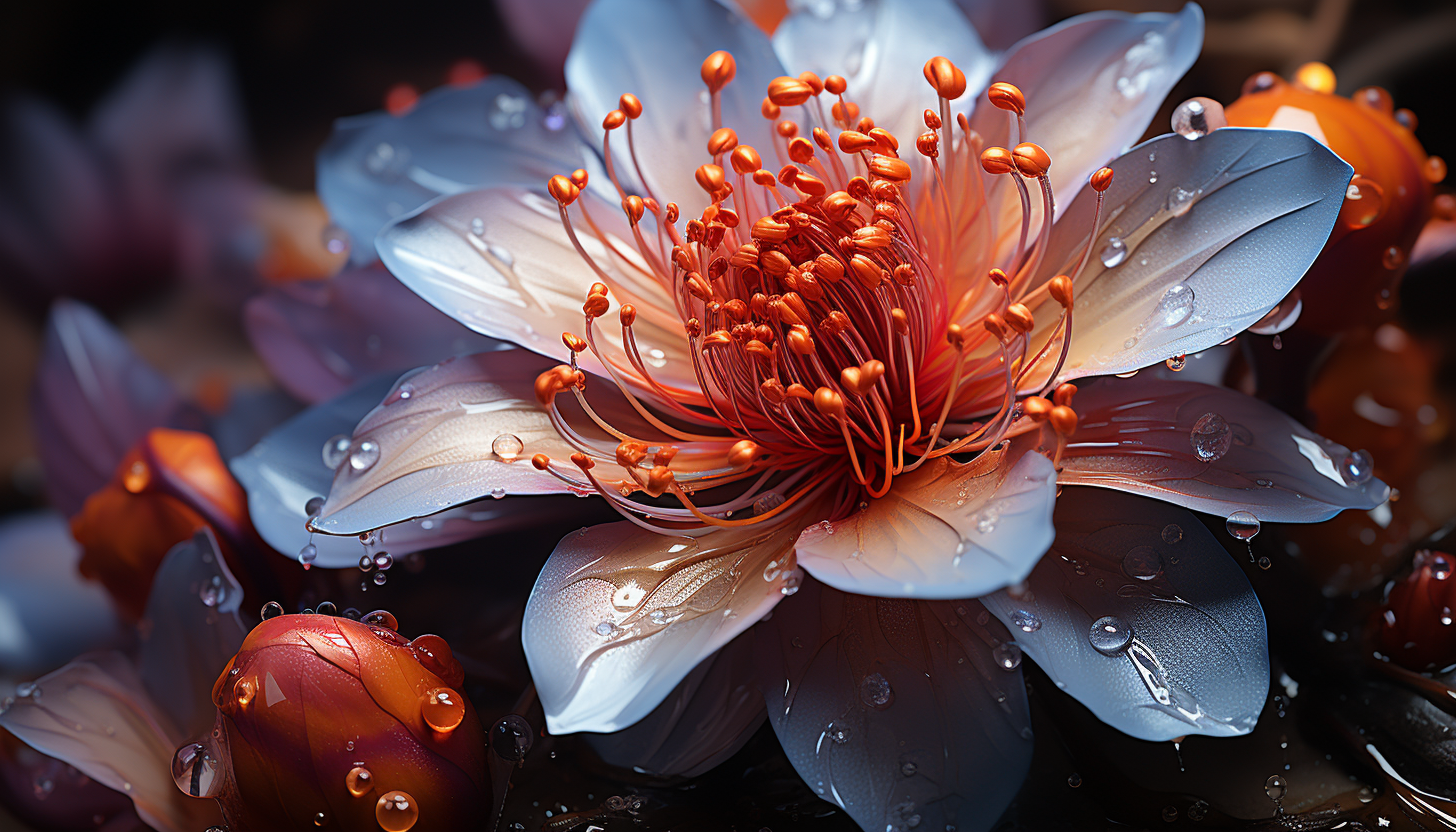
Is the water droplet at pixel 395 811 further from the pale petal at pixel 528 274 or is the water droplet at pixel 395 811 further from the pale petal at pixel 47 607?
the pale petal at pixel 47 607

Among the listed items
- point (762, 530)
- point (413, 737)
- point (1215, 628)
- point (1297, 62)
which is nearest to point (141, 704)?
point (413, 737)

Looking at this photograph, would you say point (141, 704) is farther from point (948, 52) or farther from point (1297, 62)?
point (1297, 62)

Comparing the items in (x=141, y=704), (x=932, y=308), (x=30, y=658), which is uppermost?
(x=932, y=308)

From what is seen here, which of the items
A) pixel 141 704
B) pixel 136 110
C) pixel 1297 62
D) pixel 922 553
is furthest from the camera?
pixel 136 110

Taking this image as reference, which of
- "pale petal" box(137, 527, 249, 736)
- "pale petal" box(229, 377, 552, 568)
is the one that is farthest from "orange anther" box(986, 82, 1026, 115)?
"pale petal" box(137, 527, 249, 736)

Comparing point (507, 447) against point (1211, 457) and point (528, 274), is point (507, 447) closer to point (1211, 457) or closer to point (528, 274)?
point (528, 274)

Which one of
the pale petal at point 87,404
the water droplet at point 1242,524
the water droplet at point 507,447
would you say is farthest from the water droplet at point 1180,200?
the pale petal at point 87,404

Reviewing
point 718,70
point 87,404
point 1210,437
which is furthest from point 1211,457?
point 87,404

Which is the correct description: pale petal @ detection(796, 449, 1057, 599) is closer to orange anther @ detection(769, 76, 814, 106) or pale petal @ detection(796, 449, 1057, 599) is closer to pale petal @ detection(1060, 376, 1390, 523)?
pale petal @ detection(1060, 376, 1390, 523)
